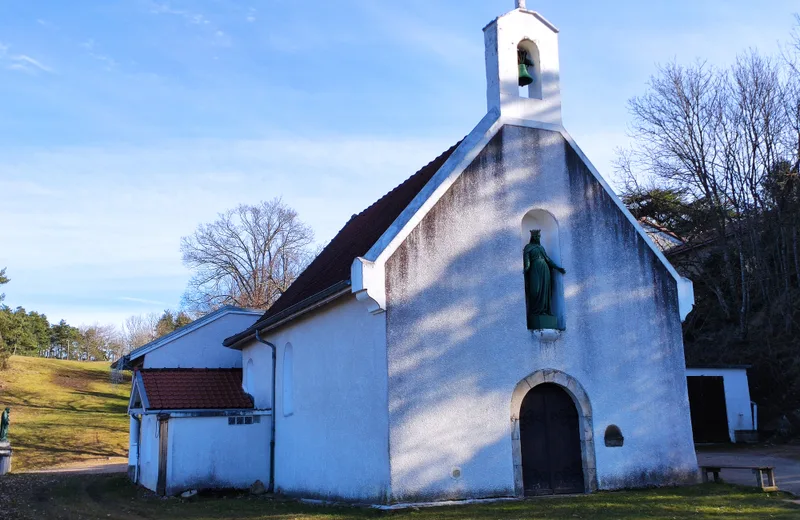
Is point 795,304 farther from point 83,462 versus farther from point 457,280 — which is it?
point 83,462

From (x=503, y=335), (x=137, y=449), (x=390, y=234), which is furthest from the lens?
(x=137, y=449)

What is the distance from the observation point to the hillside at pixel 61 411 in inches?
1441

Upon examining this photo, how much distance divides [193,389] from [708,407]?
16769 mm

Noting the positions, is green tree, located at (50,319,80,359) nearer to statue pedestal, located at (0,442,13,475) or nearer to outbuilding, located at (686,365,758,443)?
statue pedestal, located at (0,442,13,475)

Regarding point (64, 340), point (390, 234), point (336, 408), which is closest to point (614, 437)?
point (336, 408)

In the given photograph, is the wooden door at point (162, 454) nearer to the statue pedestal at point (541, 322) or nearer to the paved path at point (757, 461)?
the statue pedestal at point (541, 322)

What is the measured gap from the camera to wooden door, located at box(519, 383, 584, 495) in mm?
14266

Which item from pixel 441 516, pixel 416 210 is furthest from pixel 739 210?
pixel 441 516

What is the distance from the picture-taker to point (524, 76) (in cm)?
1652

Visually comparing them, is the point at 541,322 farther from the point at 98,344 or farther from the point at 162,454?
the point at 98,344

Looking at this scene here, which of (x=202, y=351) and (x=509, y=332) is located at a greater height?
(x=202, y=351)

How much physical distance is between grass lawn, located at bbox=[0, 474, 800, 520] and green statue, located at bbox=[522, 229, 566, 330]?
346cm

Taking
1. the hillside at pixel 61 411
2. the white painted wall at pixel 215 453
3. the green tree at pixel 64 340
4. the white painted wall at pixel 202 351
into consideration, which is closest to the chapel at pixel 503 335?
the white painted wall at pixel 215 453

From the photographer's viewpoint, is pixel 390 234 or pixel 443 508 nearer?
pixel 443 508
